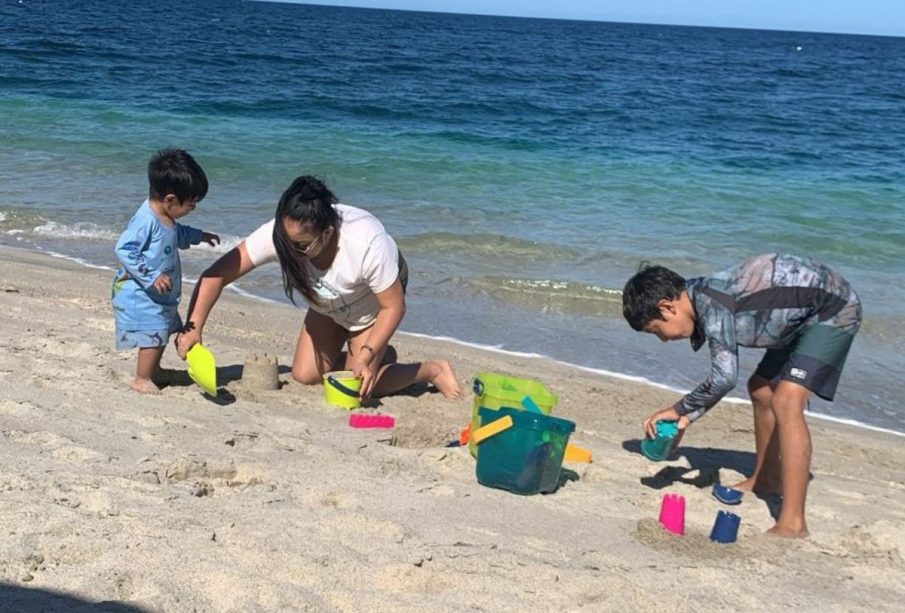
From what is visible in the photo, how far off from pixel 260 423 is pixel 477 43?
4611 cm

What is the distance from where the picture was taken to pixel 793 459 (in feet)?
13.4

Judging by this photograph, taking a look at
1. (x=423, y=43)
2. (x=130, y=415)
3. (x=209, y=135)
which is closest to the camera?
(x=130, y=415)

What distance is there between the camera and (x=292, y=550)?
3.32 meters

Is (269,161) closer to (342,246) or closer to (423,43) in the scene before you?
(342,246)

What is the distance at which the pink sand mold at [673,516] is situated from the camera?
3.97 m

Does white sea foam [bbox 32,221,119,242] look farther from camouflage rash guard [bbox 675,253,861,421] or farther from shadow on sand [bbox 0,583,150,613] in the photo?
shadow on sand [bbox 0,583,150,613]

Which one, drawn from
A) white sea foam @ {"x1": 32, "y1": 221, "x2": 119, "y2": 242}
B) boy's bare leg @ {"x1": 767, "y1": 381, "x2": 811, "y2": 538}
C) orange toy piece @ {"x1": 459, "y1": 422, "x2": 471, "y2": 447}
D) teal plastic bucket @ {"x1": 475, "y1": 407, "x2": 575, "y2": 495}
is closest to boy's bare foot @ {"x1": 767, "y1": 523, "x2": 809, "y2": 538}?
boy's bare leg @ {"x1": 767, "y1": 381, "x2": 811, "y2": 538}

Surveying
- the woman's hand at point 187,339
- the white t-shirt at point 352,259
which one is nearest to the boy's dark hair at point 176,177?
the white t-shirt at point 352,259

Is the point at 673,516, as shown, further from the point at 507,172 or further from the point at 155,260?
the point at 507,172

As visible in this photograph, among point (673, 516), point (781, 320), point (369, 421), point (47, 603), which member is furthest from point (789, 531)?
point (47, 603)

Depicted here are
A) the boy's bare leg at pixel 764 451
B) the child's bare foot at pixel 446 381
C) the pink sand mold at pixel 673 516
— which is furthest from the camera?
the child's bare foot at pixel 446 381

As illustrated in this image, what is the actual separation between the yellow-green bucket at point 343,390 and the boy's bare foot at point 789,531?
2.02 metres

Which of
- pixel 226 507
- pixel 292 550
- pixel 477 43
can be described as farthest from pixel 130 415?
pixel 477 43

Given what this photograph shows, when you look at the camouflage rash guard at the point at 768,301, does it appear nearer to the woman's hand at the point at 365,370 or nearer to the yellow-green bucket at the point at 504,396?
the yellow-green bucket at the point at 504,396
